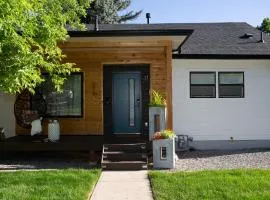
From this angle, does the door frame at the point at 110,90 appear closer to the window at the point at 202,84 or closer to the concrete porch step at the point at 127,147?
the window at the point at 202,84

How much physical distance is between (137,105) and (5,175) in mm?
5803

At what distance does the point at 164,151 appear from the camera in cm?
1122

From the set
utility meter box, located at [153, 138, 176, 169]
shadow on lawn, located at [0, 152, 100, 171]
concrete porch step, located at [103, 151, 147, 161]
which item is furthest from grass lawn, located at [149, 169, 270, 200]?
shadow on lawn, located at [0, 152, 100, 171]

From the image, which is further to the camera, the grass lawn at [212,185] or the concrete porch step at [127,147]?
the concrete porch step at [127,147]

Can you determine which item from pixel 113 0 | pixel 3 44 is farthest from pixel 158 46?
pixel 113 0

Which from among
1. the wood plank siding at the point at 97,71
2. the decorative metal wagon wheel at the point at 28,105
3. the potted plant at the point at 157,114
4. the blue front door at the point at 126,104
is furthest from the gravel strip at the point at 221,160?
the decorative metal wagon wheel at the point at 28,105

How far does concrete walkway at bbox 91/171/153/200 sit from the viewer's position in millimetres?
8195

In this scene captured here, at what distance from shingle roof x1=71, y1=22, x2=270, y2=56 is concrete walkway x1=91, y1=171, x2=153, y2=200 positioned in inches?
213

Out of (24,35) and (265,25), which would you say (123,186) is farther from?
(265,25)

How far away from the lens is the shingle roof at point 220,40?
618 inches

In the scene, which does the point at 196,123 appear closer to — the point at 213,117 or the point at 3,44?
the point at 213,117

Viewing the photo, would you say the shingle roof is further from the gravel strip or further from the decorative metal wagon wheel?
the gravel strip

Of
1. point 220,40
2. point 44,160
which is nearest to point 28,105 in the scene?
point 44,160

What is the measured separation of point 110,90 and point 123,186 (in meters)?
6.01
